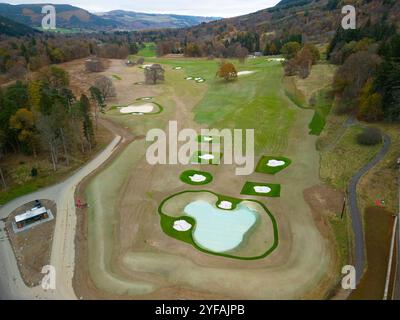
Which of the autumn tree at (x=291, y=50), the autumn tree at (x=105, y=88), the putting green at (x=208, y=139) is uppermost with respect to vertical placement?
the autumn tree at (x=291, y=50)

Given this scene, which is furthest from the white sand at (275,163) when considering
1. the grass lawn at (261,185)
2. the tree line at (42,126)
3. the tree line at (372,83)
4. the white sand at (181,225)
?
the tree line at (42,126)

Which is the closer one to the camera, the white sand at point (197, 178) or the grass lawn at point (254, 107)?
the white sand at point (197, 178)

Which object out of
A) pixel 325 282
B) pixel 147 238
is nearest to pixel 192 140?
pixel 147 238

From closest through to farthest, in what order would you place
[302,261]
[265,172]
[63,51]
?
[302,261] < [265,172] < [63,51]

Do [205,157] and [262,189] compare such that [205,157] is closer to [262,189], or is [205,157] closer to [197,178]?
[197,178]

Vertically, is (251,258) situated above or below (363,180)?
below

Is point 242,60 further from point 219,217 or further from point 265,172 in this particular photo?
point 219,217

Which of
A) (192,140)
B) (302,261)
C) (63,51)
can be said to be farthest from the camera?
(63,51)

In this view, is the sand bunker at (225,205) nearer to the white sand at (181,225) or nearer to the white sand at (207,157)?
the white sand at (181,225)
